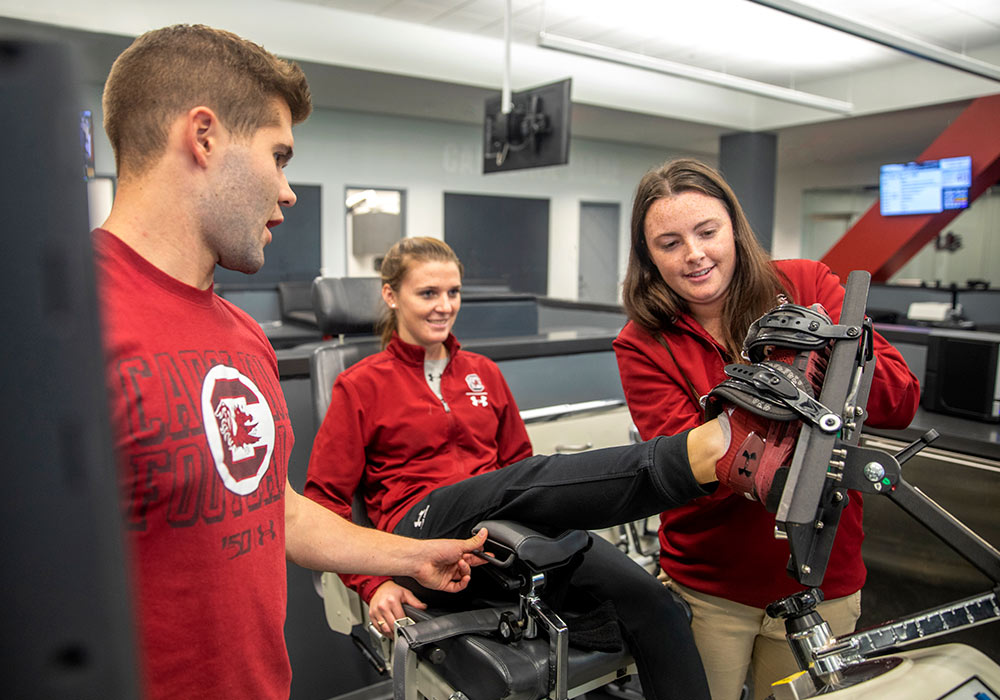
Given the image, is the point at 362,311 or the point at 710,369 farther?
the point at 362,311

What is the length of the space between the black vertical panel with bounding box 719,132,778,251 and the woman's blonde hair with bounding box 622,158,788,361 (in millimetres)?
8248

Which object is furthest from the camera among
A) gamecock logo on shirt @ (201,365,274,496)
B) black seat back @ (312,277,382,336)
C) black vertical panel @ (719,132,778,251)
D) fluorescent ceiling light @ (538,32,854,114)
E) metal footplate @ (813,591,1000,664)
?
black vertical panel @ (719,132,778,251)

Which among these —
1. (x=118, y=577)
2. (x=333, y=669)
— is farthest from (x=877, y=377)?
(x=333, y=669)

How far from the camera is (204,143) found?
2.38 ft

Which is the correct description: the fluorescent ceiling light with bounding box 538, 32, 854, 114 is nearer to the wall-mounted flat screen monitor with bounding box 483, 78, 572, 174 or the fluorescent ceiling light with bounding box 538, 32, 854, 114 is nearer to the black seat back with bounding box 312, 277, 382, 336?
the wall-mounted flat screen monitor with bounding box 483, 78, 572, 174

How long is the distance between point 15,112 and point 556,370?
2767 millimetres

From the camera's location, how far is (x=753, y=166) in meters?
9.17

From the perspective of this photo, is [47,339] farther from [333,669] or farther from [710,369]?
[333,669]

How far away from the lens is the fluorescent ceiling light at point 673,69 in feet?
17.2

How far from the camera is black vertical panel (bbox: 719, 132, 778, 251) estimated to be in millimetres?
9156

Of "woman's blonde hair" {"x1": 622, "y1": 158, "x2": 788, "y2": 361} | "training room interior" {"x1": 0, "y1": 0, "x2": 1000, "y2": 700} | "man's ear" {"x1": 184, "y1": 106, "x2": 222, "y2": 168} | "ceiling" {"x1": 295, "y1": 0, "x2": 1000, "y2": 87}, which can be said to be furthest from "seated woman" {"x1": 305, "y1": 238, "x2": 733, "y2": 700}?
"ceiling" {"x1": 295, "y1": 0, "x2": 1000, "y2": 87}

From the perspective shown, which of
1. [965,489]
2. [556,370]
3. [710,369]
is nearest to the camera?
[710,369]

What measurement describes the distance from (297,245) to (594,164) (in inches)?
167

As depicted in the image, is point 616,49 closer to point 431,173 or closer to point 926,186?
point 431,173
